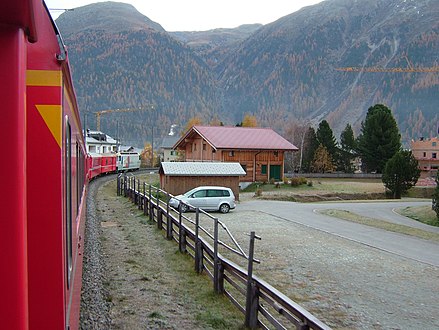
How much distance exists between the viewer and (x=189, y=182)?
1197 inches

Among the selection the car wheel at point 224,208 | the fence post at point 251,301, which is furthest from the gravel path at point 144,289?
the car wheel at point 224,208

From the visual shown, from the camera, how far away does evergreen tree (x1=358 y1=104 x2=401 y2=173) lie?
6153 centimetres

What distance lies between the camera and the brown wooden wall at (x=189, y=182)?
1178 inches

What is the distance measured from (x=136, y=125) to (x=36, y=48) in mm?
156419

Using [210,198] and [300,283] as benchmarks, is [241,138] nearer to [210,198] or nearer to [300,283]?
[210,198]

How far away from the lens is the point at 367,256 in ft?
45.8

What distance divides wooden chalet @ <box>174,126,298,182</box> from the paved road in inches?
449

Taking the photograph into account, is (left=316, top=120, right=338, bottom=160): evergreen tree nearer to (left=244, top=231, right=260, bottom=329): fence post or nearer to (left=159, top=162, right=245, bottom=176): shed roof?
(left=159, top=162, right=245, bottom=176): shed roof

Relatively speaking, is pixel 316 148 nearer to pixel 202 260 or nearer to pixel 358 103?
pixel 202 260

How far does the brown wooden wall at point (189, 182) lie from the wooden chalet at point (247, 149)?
10.8 m

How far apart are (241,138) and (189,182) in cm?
1533

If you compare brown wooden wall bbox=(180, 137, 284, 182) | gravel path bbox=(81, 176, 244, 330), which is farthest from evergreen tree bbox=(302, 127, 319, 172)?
gravel path bbox=(81, 176, 244, 330)

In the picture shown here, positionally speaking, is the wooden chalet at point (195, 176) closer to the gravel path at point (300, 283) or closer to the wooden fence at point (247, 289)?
the gravel path at point (300, 283)

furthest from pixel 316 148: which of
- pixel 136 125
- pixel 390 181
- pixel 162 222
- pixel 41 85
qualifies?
pixel 136 125
